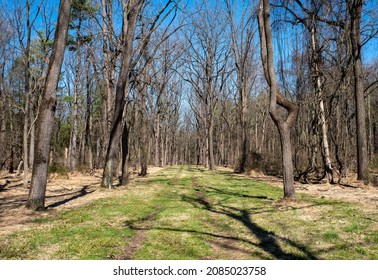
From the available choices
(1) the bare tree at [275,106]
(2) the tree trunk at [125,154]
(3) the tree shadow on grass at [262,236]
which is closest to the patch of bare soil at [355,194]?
(1) the bare tree at [275,106]

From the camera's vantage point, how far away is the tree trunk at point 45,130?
8.73 metres

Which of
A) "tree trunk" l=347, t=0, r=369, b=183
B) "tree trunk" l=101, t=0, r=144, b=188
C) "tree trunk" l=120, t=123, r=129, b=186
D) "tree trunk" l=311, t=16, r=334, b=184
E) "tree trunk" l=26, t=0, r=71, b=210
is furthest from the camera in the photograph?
"tree trunk" l=120, t=123, r=129, b=186

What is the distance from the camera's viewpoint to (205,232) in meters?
6.90

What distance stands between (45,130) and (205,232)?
5.39 metres

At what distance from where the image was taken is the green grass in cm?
530

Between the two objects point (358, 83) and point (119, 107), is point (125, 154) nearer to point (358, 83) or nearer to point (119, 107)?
point (119, 107)

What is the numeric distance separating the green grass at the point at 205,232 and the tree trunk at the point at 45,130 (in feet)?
3.24

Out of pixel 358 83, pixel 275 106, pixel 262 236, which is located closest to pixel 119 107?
pixel 275 106

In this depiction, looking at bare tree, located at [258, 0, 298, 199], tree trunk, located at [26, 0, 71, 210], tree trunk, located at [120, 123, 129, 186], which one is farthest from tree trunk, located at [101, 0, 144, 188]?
bare tree, located at [258, 0, 298, 199]

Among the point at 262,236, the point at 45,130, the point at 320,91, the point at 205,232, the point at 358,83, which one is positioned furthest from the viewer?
the point at 320,91

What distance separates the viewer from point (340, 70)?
15336mm

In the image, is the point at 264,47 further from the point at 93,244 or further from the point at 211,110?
the point at 211,110

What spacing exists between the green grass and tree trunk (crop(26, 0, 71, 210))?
3.24 ft

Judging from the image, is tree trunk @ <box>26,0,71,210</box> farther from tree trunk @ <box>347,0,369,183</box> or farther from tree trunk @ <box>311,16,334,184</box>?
tree trunk @ <box>347,0,369,183</box>
